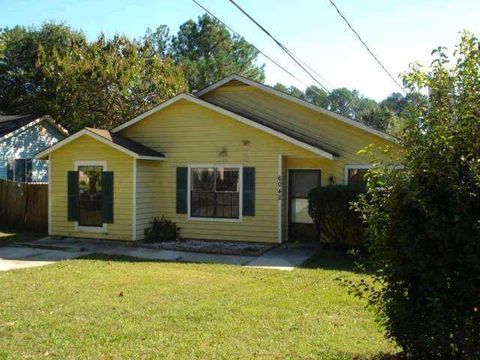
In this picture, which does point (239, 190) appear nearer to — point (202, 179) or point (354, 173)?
point (202, 179)

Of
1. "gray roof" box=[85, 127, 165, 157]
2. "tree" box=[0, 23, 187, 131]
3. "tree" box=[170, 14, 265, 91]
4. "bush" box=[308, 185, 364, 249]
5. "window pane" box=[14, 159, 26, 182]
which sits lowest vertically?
"bush" box=[308, 185, 364, 249]

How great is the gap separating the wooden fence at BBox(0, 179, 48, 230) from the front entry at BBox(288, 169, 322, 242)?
8.43m

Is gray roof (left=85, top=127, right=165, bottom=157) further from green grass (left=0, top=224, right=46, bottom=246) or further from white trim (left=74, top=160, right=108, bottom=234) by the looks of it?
green grass (left=0, top=224, right=46, bottom=246)

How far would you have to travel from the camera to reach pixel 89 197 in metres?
15.8

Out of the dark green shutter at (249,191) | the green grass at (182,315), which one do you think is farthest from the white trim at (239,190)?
the green grass at (182,315)

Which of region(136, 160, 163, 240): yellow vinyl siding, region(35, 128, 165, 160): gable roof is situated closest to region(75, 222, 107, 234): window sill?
region(136, 160, 163, 240): yellow vinyl siding

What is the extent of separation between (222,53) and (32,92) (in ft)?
75.6

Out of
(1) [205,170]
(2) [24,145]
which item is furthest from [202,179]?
(2) [24,145]

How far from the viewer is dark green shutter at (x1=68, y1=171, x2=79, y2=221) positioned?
15766mm

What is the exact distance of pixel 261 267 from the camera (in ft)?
37.3

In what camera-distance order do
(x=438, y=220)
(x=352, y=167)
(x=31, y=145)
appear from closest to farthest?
(x=438, y=220)
(x=352, y=167)
(x=31, y=145)

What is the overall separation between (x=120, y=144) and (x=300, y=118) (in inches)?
217

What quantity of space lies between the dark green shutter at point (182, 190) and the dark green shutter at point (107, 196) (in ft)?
6.51

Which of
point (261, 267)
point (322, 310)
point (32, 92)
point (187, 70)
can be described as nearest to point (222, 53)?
point (187, 70)
